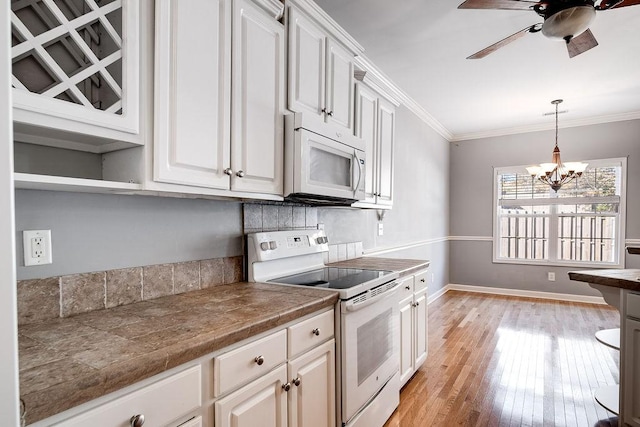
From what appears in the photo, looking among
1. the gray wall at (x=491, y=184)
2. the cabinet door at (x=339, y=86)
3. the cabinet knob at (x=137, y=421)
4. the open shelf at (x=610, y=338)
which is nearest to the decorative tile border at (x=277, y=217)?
the cabinet door at (x=339, y=86)

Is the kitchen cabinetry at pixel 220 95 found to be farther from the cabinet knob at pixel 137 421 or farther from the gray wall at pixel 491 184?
the gray wall at pixel 491 184

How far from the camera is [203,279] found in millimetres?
1747

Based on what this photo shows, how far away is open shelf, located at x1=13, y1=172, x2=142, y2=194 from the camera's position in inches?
37.6

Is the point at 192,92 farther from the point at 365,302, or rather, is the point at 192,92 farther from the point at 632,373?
the point at 632,373

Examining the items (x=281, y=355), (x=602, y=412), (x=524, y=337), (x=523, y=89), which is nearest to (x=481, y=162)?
(x=523, y=89)

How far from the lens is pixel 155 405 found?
3.04 ft

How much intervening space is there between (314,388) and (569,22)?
7.04 feet

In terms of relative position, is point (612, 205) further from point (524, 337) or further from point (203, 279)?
point (203, 279)

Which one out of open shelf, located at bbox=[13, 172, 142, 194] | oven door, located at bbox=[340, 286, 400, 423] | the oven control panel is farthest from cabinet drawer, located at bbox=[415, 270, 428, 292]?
open shelf, located at bbox=[13, 172, 142, 194]

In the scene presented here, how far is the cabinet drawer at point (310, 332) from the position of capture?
1409mm

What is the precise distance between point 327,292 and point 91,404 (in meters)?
1.03

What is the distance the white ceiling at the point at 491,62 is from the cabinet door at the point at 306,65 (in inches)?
18.3

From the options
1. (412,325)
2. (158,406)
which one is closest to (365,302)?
(412,325)

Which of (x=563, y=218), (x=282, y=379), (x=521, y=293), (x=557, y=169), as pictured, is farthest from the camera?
(x=521, y=293)
